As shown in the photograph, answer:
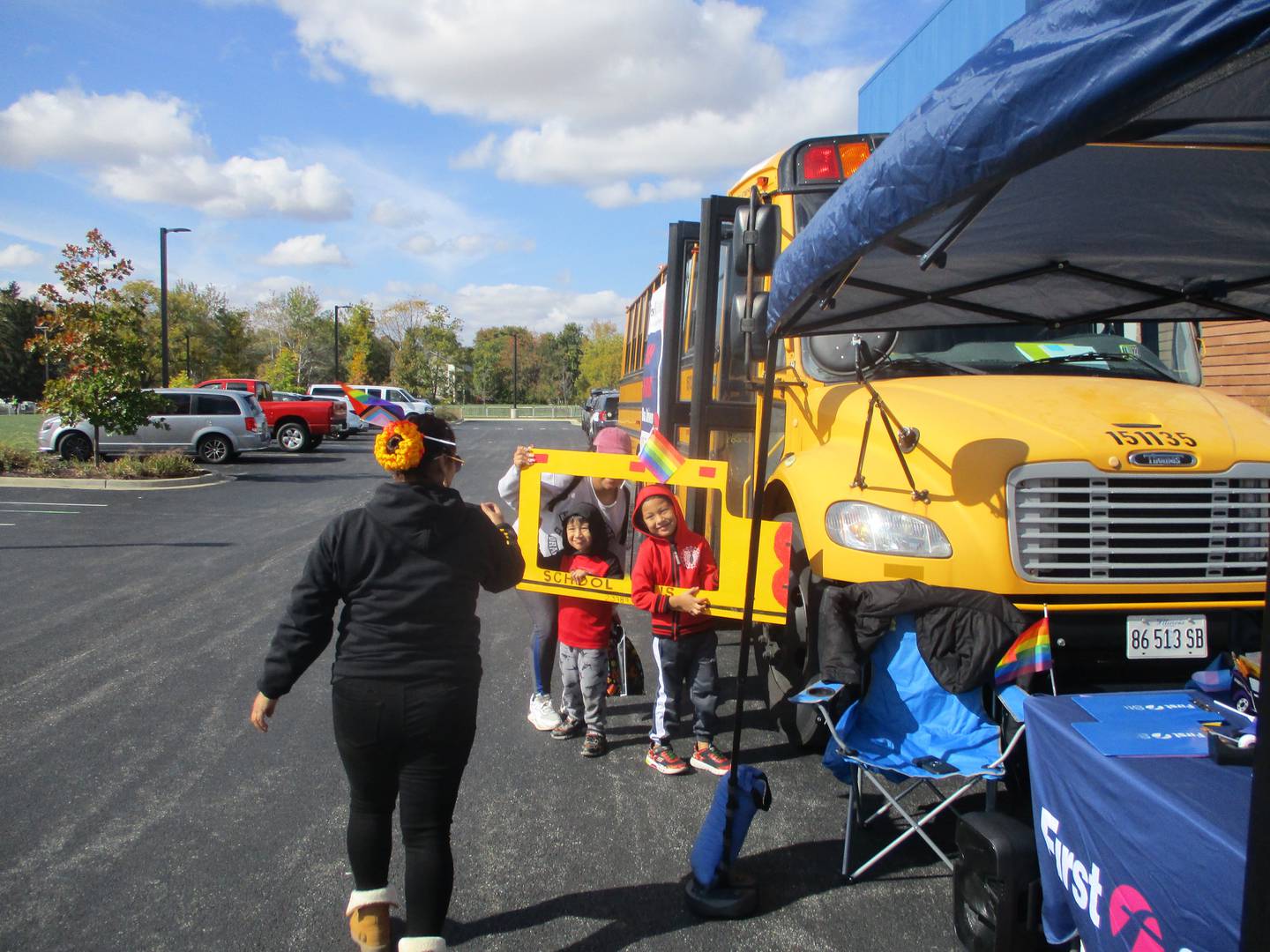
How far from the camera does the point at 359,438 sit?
3438cm

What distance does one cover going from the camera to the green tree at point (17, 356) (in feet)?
217

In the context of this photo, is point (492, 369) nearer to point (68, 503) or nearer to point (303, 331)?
point (303, 331)

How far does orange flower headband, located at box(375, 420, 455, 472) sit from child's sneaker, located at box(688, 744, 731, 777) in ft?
7.83

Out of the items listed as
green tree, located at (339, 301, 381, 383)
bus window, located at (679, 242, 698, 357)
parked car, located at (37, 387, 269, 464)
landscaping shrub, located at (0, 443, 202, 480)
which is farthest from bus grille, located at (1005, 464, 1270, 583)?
green tree, located at (339, 301, 381, 383)

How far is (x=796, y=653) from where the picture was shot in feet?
14.7

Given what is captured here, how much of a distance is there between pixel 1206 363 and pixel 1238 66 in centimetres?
791

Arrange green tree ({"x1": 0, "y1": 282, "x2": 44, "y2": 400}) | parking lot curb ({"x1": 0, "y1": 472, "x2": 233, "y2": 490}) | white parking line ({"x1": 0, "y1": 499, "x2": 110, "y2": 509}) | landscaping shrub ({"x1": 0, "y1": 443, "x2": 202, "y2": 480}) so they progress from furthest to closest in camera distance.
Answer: green tree ({"x1": 0, "y1": 282, "x2": 44, "y2": 400})
landscaping shrub ({"x1": 0, "y1": 443, "x2": 202, "y2": 480})
parking lot curb ({"x1": 0, "y1": 472, "x2": 233, "y2": 490})
white parking line ({"x1": 0, "y1": 499, "x2": 110, "y2": 509})

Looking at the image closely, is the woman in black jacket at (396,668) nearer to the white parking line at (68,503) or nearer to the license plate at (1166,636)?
the license plate at (1166,636)

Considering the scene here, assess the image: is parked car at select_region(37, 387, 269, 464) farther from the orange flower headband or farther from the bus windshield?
the orange flower headband

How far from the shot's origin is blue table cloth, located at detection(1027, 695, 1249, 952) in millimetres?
1827

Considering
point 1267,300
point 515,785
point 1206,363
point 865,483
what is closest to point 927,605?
point 865,483

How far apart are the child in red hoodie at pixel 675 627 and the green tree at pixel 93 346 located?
15.5 meters

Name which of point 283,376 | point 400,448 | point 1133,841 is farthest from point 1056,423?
point 283,376

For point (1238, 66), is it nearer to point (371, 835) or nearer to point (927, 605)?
point (927, 605)
